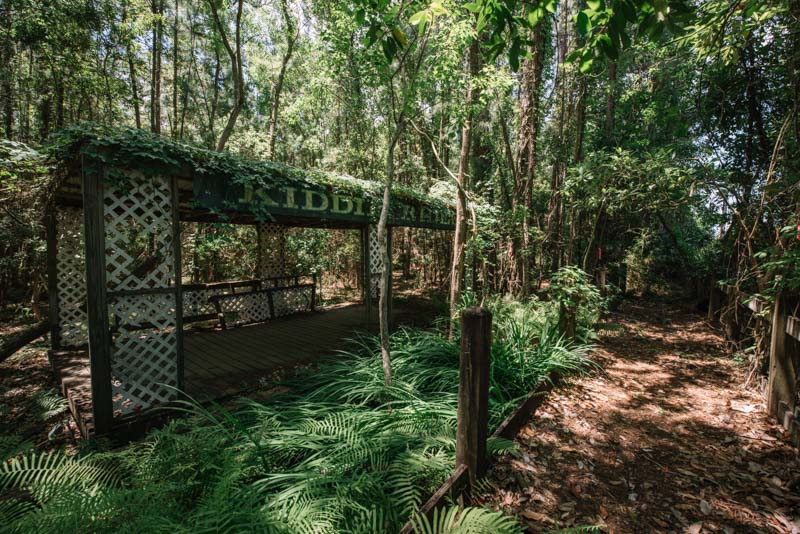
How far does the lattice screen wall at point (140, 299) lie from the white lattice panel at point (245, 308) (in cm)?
415

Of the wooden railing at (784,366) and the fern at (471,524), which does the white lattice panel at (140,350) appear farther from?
the wooden railing at (784,366)

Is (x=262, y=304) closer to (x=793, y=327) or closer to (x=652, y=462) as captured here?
(x=652, y=462)

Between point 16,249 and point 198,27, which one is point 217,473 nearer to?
point 16,249

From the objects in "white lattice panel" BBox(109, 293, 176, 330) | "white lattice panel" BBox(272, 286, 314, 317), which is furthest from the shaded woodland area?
"white lattice panel" BBox(272, 286, 314, 317)

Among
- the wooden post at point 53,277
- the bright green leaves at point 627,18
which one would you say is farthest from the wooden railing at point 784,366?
the wooden post at point 53,277

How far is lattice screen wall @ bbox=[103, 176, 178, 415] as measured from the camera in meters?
3.38

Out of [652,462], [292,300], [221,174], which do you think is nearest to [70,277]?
[221,174]

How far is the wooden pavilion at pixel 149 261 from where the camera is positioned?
3.21 meters

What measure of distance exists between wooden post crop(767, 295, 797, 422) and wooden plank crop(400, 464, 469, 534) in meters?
3.16

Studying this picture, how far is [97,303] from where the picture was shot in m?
3.21

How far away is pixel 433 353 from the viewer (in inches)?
158

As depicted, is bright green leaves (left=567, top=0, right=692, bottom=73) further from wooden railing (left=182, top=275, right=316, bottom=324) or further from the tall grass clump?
wooden railing (left=182, top=275, right=316, bottom=324)

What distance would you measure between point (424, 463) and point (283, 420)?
Result: 56.0 inches

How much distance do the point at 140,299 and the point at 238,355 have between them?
7.73 feet
